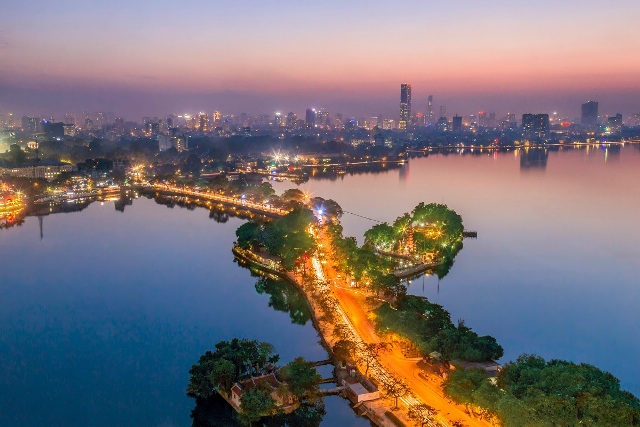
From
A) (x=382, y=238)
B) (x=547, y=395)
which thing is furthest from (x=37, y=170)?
(x=547, y=395)

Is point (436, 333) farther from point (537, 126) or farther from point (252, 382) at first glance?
point (537, 126)

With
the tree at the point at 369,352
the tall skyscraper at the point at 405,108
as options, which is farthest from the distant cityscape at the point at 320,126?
the tree at the point at 369,352

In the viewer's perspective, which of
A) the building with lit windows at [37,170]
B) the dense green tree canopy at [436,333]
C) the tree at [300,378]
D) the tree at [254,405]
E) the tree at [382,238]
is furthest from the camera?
the building with lit windows at [37,170]

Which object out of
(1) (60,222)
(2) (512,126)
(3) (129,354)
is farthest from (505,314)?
(2) (512,126)

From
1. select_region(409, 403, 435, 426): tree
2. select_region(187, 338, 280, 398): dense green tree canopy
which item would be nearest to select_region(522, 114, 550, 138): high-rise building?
select_region(187, 338, 280, 398): dense green tree canopy

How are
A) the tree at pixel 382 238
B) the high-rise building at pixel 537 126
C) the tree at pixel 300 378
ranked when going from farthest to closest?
the high-rise building at pixel 537 126 < the tree at pixel 382 238 < the tree at pixel 300 378

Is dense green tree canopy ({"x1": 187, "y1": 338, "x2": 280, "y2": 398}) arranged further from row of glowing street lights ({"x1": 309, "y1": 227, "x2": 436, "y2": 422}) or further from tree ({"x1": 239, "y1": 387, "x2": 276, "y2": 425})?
row of glowing street lights ({"x1": 309, "y1": 227, "x2": 436, "y2": 422})

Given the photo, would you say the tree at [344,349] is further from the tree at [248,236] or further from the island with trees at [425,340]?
the tree at [248,236]
